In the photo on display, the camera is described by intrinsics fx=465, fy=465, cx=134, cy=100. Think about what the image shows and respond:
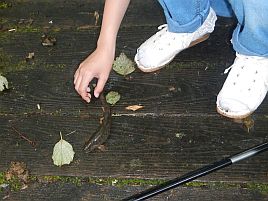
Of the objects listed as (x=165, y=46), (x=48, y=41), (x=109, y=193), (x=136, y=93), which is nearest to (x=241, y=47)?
(x=165, y=46)

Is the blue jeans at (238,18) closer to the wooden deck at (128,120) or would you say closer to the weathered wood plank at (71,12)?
the wooden deck at (128,120)

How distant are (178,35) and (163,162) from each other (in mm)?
565

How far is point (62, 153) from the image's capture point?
174 centimetres

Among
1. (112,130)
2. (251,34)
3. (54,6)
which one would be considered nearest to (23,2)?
(54,6)

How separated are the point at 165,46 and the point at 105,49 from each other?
450mm

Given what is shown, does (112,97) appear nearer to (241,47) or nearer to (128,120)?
(128,120)

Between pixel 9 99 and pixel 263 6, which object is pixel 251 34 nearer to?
pixel 263 6

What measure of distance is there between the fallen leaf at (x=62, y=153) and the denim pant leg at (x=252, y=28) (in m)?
0.74

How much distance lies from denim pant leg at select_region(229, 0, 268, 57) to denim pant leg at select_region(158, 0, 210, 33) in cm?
Result: 20

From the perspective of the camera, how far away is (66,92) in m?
1.98

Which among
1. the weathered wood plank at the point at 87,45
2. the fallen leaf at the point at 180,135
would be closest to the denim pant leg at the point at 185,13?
the weathered wood plank at the point at 87,45

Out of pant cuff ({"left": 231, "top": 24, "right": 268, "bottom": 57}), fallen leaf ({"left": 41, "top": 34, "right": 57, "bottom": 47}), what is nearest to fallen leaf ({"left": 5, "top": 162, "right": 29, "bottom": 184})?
fallen leaf ({"left": 41, "top": 34, "right": 57, "bottom": 47})

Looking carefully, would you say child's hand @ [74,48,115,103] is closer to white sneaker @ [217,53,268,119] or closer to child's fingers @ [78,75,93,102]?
child's fingers @ [78,75,93,102]

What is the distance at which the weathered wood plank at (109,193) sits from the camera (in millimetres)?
1571
